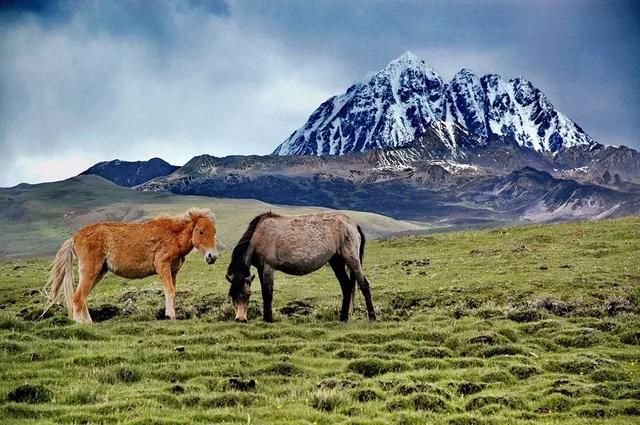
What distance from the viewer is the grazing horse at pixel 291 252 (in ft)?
74.5

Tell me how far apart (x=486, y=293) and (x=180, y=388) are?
18.5 meters

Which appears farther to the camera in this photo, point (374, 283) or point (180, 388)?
point (374, 283)

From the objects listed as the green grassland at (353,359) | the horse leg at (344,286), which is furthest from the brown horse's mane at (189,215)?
the horse leg at (344,286)

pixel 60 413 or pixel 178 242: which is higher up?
pixel 178 242

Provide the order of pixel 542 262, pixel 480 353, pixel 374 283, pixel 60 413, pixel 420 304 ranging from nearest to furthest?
pixel 60 413 < pixel 480 353 < pixel 420 304 < pixel 374 283 < pixel 542 262

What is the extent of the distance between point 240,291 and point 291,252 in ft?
7.15

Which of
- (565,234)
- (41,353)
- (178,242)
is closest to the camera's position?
(41,353)

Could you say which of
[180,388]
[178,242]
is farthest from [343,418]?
[178,242]

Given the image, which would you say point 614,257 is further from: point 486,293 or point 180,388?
point 180,388

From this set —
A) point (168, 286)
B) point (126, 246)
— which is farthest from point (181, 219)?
point (168, 286)

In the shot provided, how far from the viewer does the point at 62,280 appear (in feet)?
73.8

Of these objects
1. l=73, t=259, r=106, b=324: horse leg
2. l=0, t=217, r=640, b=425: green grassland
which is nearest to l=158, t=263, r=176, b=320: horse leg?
l=0, t=217, r=640, b=425: green grassland

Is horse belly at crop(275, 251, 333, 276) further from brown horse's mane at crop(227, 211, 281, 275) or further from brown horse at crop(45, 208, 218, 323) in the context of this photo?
brown horse at crop(45, 208, 218, 323)

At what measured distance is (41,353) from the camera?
1709cm
